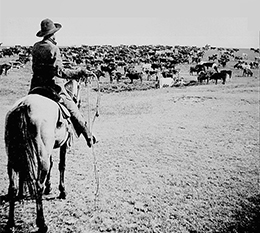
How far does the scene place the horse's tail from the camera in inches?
→ 140

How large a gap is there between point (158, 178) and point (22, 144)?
342 cm

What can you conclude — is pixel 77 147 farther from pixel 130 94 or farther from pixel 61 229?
pixel 130 94

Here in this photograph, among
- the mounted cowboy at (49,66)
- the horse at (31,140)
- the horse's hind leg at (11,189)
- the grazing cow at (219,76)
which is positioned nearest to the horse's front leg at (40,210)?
the horse at (31,140)

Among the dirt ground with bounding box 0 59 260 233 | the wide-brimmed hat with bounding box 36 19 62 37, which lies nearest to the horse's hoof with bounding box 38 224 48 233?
the dirt ground with bounding box 0 59 260 233

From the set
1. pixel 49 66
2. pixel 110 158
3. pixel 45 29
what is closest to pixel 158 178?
pixel 110 158

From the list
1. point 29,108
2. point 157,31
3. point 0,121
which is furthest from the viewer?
point 157,31

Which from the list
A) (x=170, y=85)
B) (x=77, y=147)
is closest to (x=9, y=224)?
(x=77, y=147)

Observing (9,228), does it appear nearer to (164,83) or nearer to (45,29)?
(45,29)

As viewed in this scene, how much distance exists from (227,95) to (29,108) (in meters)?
13.8

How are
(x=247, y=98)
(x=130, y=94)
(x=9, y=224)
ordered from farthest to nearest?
(x=130, y=94), (x=247, y=98), (x=9, y=224)

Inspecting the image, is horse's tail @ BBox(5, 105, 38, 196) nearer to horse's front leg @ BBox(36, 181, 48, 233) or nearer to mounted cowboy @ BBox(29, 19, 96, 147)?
horse's front leg @ BBox(36, 181, 48, 233)

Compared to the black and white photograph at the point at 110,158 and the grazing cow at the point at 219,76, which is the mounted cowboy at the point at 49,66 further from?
the grazing cow at the point at 219,76

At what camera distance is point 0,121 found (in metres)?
6.63

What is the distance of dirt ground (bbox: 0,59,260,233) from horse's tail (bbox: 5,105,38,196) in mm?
1020
